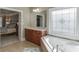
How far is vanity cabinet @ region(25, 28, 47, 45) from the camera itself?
3.63 ft

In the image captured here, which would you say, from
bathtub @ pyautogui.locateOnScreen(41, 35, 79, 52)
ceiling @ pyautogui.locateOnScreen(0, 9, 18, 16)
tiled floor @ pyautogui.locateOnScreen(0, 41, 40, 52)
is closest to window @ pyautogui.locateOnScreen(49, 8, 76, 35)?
bathtub @ pyautogui.locateOnScreen(41, 35, 79, 52)

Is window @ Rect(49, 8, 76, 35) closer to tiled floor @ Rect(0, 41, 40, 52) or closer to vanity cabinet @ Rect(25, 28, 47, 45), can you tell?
vanity cabinet @ Rect(25, 28, 47, 45)

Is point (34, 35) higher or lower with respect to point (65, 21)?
lower

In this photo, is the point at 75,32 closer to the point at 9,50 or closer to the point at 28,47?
the point at 28,47

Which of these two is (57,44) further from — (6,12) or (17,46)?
(6,12)

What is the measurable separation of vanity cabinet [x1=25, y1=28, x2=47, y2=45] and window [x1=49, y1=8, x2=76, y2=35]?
5.2 inches

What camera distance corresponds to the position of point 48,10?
3.51ft

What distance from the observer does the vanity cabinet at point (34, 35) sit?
1106 mm

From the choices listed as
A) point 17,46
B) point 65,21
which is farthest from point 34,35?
point 65,21

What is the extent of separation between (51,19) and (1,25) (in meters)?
0.58

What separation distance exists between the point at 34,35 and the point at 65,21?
399 mm

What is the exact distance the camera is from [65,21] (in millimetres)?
1074

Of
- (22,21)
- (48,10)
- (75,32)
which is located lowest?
(75,32)
